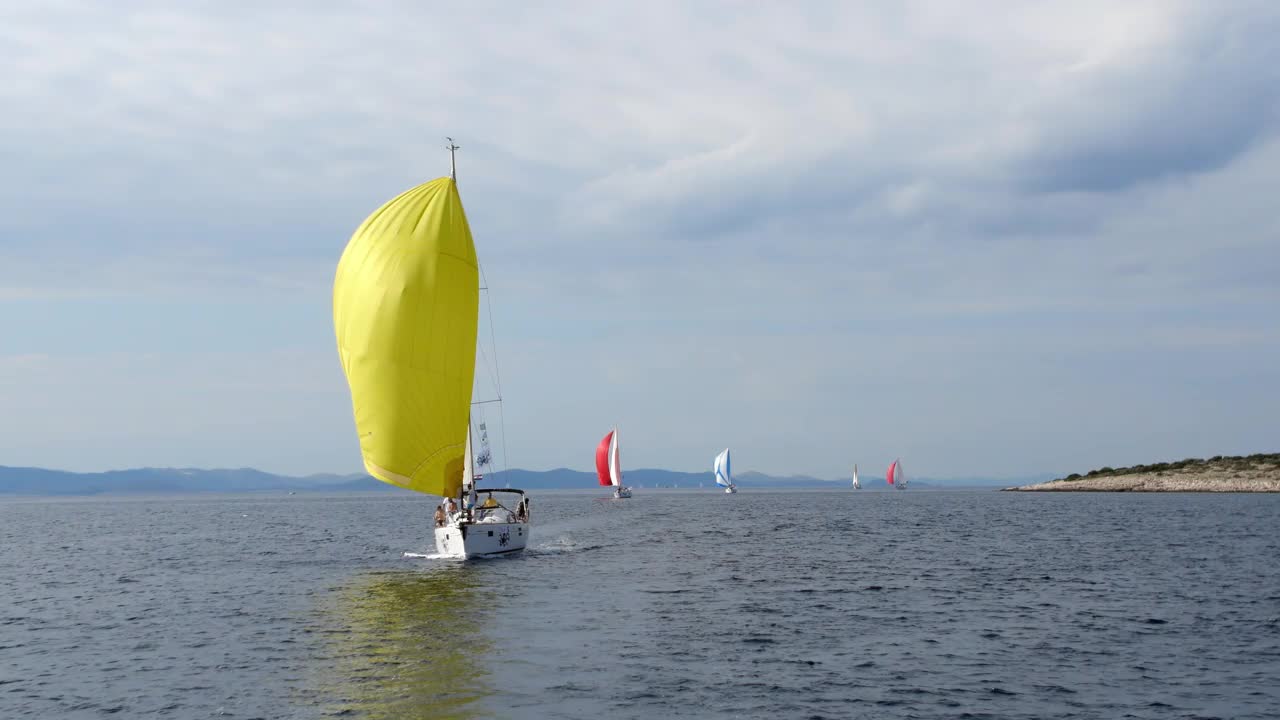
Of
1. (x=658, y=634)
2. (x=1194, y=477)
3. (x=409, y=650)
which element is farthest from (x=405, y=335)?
(x=1194, y=477)

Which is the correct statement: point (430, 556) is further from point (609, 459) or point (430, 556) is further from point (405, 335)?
point (609, 459)

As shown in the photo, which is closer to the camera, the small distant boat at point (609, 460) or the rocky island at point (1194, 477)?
the rocky island at point (1194, 477)

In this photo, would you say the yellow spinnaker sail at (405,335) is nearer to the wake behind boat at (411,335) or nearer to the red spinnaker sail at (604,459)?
the wake behind boat at (411,335)

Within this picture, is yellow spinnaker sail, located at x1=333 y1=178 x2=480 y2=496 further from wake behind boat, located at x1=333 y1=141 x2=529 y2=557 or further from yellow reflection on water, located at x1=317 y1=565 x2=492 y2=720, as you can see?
yellow reflection on water, located at x1=317 y1=565 x2=492 y2=720

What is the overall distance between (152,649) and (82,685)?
169 inches

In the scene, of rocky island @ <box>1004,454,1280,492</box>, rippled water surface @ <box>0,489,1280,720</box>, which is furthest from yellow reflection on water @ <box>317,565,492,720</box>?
rocky island @ <box>1004,454,1280,492</box>

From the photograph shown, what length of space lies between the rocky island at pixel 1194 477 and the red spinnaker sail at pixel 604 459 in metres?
78.6

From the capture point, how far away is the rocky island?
461 ft

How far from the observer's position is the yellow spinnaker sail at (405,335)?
4016 centimetres

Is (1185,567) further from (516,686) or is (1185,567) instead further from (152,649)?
(152,649)

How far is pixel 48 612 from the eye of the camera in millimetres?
35750

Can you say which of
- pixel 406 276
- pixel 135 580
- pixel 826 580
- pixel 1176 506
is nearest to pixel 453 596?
pixel 406 276

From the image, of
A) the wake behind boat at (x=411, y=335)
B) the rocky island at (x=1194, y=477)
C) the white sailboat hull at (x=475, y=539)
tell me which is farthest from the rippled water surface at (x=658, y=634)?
the rocky island at (x=1194, y=477)

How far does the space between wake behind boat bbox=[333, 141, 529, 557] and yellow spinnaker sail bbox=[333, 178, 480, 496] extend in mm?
41
